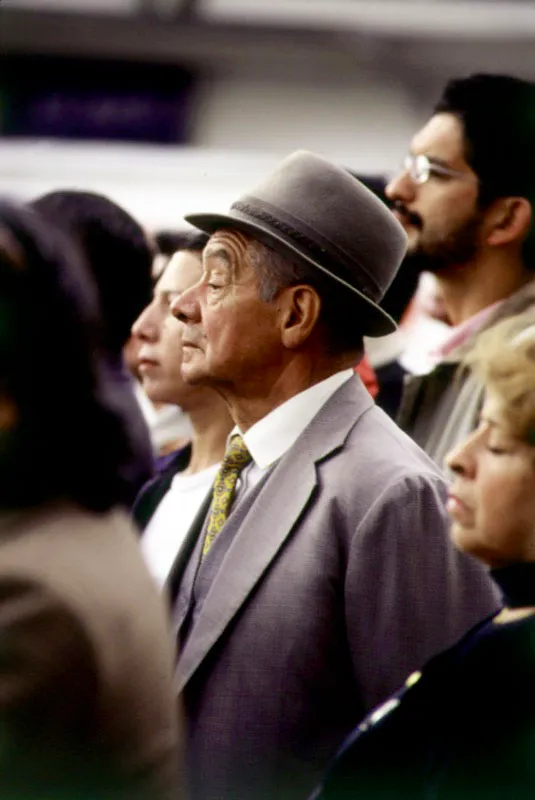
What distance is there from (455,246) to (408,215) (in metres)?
0.13

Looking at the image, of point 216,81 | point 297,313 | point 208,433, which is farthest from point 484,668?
point 216,81

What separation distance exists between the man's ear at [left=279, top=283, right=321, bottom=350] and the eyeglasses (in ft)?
2.41

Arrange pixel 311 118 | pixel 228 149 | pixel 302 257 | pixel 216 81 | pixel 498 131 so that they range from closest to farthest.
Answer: pixel 302 257 → pixel 498 131 → pixel 228 149 → pixel 311 118 → pixel 216 81

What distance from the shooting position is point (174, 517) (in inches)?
116

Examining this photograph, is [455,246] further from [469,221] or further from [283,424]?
[283,424]

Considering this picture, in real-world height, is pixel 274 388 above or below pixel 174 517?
above

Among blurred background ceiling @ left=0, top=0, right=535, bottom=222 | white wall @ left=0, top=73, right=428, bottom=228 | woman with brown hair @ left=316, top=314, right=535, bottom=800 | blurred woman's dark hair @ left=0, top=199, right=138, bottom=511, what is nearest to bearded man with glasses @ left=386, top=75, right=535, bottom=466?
woman with brown hair @ left=316, top=314, right=535, bottom=800

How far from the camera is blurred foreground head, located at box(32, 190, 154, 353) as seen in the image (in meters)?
3.21

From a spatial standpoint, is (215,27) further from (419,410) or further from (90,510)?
(90,510)

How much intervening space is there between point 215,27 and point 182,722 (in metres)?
6.26

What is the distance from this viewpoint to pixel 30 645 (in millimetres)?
1495

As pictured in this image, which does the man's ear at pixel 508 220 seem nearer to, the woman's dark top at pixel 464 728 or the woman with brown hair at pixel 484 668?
the woman with brown hair at pixel 484 668

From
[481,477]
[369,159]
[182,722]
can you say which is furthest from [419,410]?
[369,159]

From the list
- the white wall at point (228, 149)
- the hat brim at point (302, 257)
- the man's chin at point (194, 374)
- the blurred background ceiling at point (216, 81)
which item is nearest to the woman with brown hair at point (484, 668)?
the hat brim at point (302, 257)
